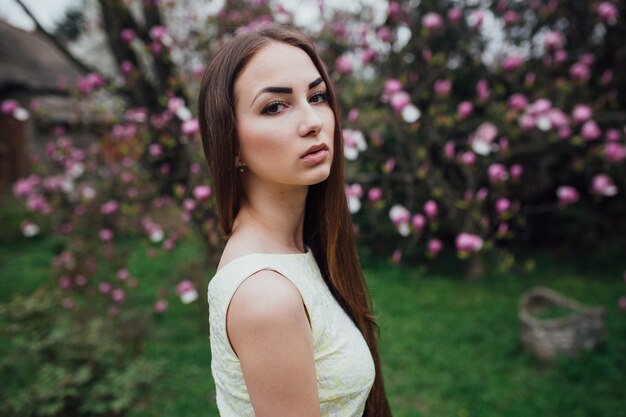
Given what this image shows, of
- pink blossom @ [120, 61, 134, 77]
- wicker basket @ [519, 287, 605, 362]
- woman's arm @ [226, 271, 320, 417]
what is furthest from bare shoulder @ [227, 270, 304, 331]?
wicker basket @ [519, 287, 605, 362]

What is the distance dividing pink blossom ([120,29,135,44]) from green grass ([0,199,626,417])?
1805mm

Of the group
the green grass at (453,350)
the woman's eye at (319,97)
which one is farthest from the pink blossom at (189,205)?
the woman's eye at (319,97)

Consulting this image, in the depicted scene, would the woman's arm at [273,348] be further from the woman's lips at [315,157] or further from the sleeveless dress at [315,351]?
the woman's lips at [315,157]

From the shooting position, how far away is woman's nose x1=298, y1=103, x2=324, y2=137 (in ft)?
3.24

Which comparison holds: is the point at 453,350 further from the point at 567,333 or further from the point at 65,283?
the point at 65,283

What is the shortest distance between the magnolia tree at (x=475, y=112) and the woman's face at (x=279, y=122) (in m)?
1.28

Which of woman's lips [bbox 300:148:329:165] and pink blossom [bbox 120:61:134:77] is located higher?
pink blossom [bbox 120:61:134:77]

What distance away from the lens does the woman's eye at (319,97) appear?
42.7 inches

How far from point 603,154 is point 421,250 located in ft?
10.5

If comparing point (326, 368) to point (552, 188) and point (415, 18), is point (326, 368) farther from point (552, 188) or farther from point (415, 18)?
point (552, 188)

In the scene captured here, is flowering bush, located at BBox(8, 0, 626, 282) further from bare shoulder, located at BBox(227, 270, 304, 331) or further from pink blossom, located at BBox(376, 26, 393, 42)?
bare shoulder, located at BBox(227, 270, 304, 331)

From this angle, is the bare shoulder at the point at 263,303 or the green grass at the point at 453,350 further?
the green grass at the point at 453,350

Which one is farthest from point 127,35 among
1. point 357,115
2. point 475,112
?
point 475,112

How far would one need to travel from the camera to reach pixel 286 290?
889 millimetres
